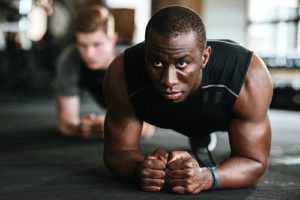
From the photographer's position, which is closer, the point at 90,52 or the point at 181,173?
the point at 181,173

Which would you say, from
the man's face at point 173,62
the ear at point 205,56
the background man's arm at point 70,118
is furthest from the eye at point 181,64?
the background man's arm at point 70,118

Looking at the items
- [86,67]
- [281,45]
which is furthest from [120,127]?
[281,45]

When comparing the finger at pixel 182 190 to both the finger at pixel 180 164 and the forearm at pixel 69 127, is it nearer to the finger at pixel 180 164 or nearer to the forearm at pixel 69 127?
the finger at pixel 180 164

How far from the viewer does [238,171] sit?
157cm

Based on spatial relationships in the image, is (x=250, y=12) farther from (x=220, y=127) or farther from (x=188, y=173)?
(x=188, y=173)

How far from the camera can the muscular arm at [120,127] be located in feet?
5.39

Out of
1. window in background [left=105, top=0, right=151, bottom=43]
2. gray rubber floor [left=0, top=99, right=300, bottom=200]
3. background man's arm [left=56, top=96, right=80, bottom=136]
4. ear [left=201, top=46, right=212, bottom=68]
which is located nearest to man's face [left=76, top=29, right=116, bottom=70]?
background man's arm [left=56, top=96, right=80, bottom=136]

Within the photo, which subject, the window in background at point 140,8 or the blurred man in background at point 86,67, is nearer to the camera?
the blurred man in background at point 86,67

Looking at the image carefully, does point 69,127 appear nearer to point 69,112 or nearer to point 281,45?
point 69,112

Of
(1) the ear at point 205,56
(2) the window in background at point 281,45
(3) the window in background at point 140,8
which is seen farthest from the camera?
(3) the window in background at point 140,8

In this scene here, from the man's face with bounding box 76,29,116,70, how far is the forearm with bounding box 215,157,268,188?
1.25m

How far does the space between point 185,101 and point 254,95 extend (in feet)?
0.75

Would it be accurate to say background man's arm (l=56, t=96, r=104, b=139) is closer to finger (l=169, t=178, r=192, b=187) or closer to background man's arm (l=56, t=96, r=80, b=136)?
background man's arm (l=56, t=96, r=80, b=136)

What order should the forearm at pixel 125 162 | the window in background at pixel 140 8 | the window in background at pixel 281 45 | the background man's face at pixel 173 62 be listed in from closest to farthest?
the background man's face at pixel 173 62
the forearm at pixel 125 162
the window in background at pixel 281 45
the window in background at pixel 140 8
